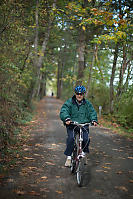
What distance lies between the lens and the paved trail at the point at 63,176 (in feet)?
13.9

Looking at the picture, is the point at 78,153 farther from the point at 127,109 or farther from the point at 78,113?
the point at 127,109

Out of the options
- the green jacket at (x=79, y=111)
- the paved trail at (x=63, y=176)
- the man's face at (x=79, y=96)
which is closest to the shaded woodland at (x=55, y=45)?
the paved trail at (x=63, y=176)

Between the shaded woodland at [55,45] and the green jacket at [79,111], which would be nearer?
the green jacket at [79,111]

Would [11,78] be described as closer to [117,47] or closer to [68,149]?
[68,149]

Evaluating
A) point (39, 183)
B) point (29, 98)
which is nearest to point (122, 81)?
point (29, 98)

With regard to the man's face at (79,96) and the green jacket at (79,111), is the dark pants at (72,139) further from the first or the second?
the man's face at (79,96)

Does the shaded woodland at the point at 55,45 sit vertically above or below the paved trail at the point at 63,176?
above

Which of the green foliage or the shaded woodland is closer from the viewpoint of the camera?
the shaded woodland

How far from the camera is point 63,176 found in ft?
17.3

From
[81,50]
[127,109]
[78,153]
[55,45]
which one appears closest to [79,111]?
[78,153]

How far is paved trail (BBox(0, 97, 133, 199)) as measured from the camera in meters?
4.24

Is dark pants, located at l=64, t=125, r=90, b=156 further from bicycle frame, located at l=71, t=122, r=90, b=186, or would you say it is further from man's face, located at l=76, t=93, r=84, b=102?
man's face, located at l=76, t=93, r=84, b=102

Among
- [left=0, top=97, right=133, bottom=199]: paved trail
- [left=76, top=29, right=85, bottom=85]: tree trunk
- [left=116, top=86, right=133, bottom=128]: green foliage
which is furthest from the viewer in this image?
[left=76, top=29, right=85, bottom=85]: tree trunk

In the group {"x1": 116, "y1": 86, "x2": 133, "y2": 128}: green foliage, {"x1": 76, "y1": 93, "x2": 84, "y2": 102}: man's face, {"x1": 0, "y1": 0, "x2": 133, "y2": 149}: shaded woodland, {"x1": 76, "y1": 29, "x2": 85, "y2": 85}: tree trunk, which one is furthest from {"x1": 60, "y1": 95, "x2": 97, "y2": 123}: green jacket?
{"x1": 76, "y1": 29, "x2": 85, "y2": 85}: tree trunk
